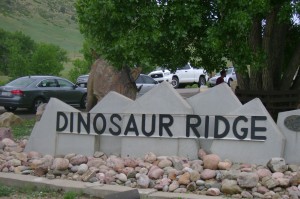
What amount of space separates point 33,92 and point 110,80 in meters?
10.2

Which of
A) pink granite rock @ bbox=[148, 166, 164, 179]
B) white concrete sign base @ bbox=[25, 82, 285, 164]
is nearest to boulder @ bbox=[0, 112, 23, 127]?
white concrete sign base @ bbox=[25, 82, 285, 164]

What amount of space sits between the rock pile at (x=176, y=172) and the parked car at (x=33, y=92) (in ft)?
40.0

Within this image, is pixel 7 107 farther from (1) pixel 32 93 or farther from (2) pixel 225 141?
(2) pixel 225 141

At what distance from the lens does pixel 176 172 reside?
25.3 ft

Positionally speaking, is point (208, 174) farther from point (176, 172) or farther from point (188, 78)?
point (188, 78)

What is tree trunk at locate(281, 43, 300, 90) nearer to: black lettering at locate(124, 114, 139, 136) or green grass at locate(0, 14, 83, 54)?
black lettering at locate(124, 114, 139, 136)

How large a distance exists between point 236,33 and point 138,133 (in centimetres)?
237

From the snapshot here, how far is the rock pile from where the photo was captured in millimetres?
7168

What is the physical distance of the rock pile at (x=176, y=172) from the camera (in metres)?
7.17

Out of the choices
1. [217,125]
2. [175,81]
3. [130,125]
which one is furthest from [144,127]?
[175,81]

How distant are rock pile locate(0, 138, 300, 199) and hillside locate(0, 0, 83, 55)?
74.3m

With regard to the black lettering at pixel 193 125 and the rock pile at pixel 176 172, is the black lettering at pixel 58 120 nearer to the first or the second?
the rock pile at pixel 176 172

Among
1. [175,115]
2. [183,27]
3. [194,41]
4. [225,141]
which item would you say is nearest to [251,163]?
[225,141]

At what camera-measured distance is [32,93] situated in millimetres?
21203
